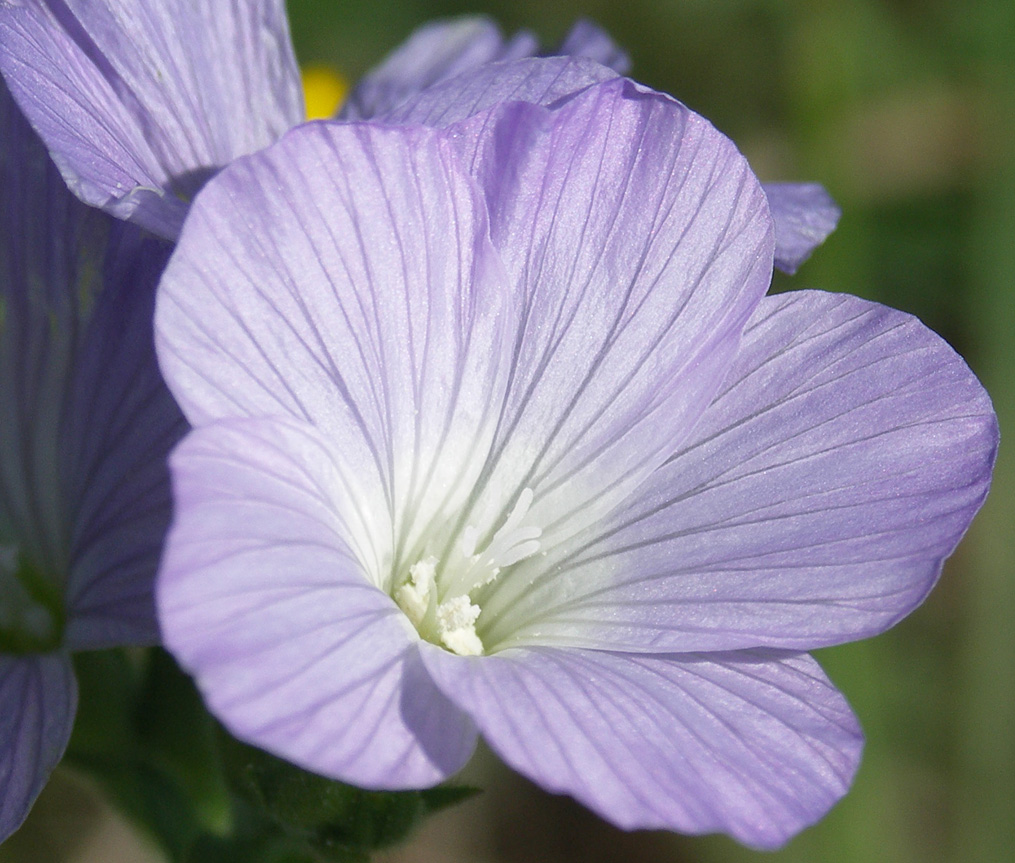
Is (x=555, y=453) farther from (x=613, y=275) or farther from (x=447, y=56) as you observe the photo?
(x=447, y=56)

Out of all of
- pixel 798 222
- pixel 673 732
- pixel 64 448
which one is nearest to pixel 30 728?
pixel 64 448

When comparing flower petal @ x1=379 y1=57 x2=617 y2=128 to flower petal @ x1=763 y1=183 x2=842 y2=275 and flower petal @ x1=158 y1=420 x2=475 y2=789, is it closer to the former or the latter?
flower petal @ x1=763 y1=183 x2=842 y2=275

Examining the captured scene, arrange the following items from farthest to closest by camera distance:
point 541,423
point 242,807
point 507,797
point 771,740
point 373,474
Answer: point 507,797
point 242,807
point 541,423
point 373,474
point 771,740

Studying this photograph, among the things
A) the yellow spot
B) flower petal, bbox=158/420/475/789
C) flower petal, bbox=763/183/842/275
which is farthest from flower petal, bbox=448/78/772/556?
the yellow spot

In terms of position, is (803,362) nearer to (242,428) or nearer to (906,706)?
(242,428)

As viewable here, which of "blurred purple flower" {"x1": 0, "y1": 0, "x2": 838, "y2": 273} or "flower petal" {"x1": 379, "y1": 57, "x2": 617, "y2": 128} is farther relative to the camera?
"flower petal" {"x1": 379, "y1": 57, "x2": 617, "y2": 128}

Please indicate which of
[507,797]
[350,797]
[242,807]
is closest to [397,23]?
[507,797]
